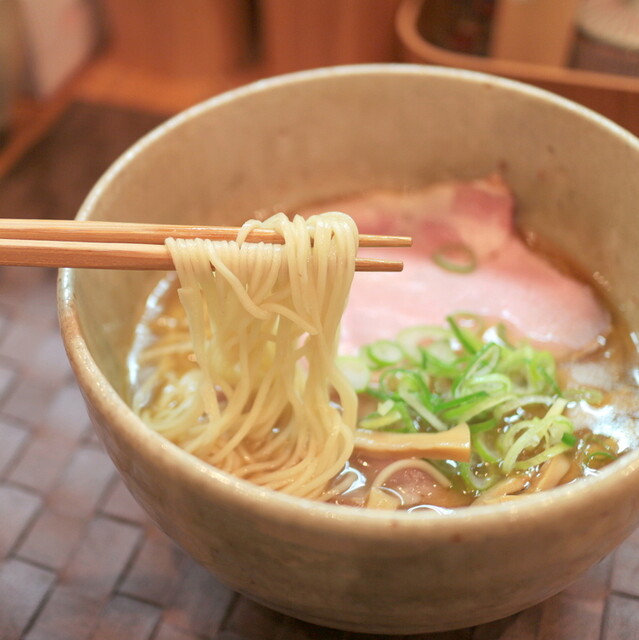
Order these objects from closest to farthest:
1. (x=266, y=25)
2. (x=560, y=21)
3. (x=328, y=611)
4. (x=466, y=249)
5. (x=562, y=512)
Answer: (x=562, y=512) < (x=328, y=611) < (x=466, y=249) < (x=560, y=21) < (x=266, y=25)

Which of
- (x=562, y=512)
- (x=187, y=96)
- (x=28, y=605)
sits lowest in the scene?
(x=28, y=605)

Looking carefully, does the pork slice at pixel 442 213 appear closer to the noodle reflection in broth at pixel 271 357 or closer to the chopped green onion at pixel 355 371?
the chopped green onion at pixel 355 371

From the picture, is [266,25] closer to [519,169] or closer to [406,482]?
[519,169]

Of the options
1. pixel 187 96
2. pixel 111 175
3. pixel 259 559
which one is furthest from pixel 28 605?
pixel 187 96

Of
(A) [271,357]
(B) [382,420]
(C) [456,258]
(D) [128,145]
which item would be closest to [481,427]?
(B) [382,420]

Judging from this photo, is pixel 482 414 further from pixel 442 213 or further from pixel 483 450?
pixel 442 213

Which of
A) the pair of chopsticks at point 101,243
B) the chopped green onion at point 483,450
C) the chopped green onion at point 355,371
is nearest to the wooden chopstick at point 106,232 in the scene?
the pair of chopsticks at point 101,243
